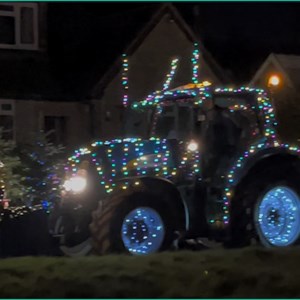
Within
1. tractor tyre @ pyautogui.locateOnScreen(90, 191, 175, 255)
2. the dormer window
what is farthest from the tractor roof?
the dormer window

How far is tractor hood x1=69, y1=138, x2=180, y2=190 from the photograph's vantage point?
11.1 meters

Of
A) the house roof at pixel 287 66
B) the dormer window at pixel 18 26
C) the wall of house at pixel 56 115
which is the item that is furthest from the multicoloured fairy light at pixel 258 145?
the house roof at pixel 287 66

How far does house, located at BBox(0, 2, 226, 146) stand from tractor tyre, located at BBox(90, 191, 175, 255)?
415 inches

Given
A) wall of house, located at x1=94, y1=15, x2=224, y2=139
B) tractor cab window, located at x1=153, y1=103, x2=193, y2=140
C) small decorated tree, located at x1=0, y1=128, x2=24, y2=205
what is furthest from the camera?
wall of house, located at x1=94, y1=15, x2=224, y2=139

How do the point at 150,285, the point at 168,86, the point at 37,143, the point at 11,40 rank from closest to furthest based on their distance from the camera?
the point at 150,285, the point at 168,86, the point at 37,143, the point at 11,40

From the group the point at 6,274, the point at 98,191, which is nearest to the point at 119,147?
the point at 98,191

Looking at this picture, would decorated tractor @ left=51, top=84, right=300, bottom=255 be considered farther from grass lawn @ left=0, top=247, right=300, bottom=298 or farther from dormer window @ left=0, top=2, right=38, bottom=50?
dormer window @ left=0, top=2, right=38, bottom=50

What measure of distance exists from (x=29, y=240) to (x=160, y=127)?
312 centimetres

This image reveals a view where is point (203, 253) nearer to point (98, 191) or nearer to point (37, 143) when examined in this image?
point (98, 191)

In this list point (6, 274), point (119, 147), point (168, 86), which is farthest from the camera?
point (168, 86)

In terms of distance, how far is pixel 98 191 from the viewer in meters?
10.9

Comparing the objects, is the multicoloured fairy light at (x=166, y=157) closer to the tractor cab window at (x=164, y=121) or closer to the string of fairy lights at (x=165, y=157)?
the string of fairy lights at (x=165, y=157)

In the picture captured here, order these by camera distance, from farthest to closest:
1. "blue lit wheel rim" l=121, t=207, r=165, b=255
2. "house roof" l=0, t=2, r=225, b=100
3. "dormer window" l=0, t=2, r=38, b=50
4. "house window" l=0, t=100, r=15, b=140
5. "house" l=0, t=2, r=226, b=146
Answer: "dormer window" l=0, t=2, r=38, b=50, "house roof" l=0, t=2, r=225, b=100, "house" l=0, t=2, r=226, b=146, "house window" l=0, t=100, r=15, b=140, "blue lit wheel rim" l=121, t=207, r=165, b=255

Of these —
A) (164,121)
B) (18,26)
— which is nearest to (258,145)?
(164,121)
